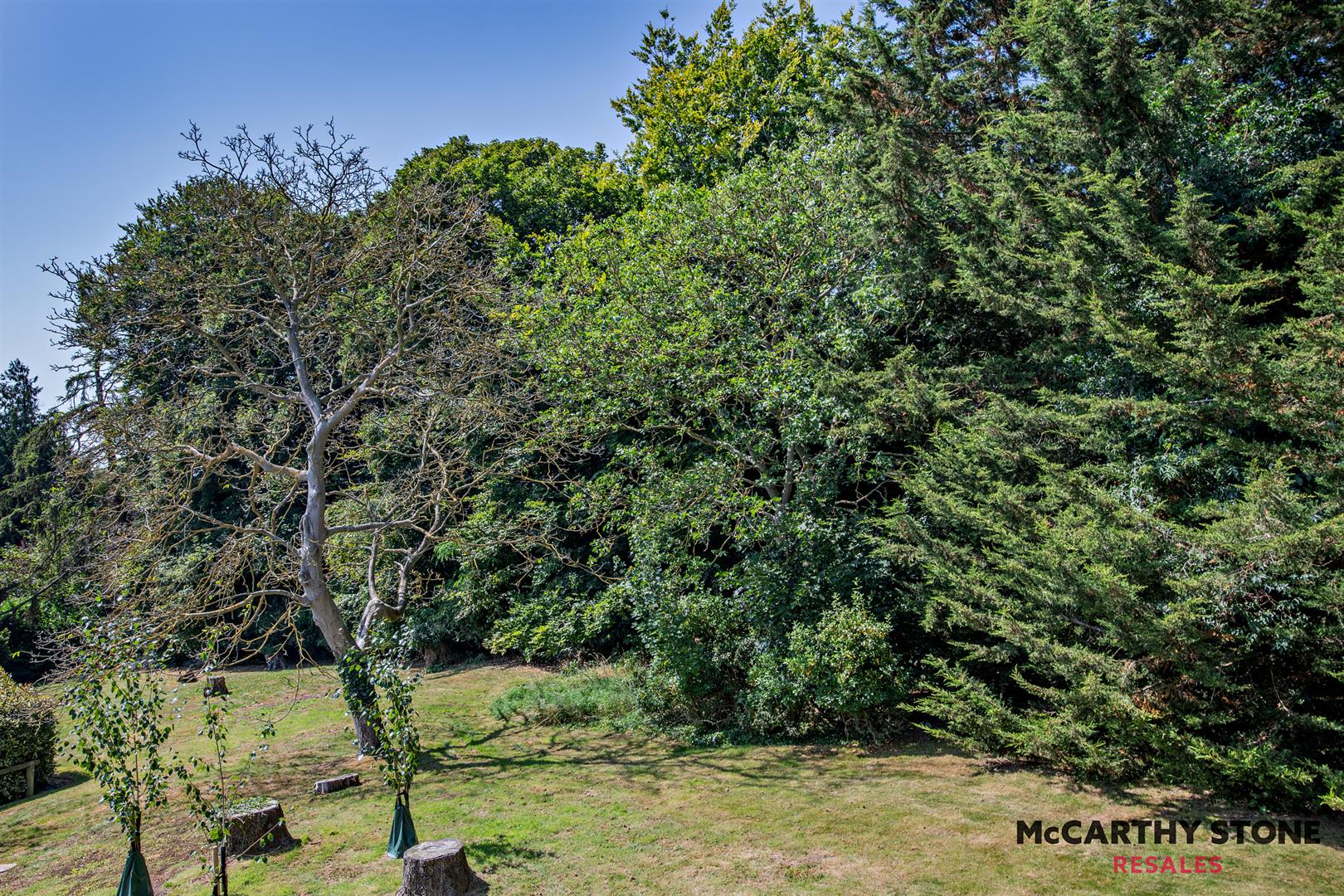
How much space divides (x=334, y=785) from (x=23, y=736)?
500 cm

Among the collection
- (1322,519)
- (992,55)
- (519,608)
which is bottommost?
(519,608)

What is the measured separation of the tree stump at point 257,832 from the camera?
6.54 meters

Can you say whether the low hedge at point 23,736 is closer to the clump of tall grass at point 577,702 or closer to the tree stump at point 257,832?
the tree stump at point 257,832

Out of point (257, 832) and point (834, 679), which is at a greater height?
point (834, 679)

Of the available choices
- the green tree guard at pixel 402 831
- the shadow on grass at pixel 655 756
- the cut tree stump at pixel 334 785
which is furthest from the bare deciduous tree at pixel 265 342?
the green tree guard at pixel 402 831

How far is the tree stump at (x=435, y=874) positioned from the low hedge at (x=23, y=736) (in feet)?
24.7

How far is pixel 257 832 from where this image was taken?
262 inches

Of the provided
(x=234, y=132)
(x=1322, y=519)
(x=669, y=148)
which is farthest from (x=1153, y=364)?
(x=669, y=148)

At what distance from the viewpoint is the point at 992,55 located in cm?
1098

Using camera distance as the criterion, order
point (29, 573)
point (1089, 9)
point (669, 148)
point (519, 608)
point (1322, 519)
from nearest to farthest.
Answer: point (1322, 519), point (1089, 9), point (29, 573), point (519, 608), point (669, 148)

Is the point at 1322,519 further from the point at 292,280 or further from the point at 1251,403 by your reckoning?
the point at 292,280

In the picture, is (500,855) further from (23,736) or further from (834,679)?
(23,736)

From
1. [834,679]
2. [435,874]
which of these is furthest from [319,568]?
[834,679]

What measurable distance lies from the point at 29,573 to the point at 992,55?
16258mm
